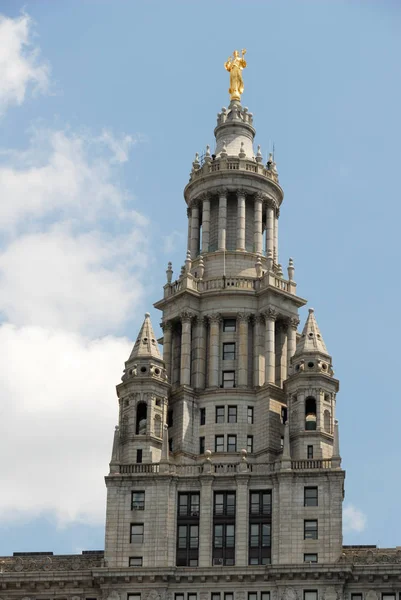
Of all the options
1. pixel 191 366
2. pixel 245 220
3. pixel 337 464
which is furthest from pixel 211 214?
pixel 337 464

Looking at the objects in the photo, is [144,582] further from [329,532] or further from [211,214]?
[211,214]

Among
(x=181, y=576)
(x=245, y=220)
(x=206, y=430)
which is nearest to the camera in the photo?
(x=181, y=576)

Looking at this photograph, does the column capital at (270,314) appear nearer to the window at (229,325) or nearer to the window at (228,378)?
the window at (229,325)

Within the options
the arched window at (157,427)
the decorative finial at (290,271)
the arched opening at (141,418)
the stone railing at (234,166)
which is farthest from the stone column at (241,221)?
the arched window at (157,427)

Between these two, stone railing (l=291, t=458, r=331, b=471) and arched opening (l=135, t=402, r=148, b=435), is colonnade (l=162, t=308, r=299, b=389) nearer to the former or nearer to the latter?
arched opening (l=135, t=402, r=148, b=435)

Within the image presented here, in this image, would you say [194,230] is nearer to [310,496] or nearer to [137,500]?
[137,500]

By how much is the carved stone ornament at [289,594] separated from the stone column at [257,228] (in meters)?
37.8

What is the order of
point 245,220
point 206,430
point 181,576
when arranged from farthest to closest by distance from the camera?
point 245,220, point 206,430, point 181,576

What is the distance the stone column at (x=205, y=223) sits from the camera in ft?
583

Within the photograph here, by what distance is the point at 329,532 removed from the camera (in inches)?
6127

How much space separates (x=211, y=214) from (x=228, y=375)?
61.8 feet

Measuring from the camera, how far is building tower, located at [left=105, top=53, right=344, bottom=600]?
513 ft

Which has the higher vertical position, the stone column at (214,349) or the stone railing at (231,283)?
the stone railing at (231,283)

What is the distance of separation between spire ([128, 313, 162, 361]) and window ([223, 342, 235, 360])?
6.71 meters
